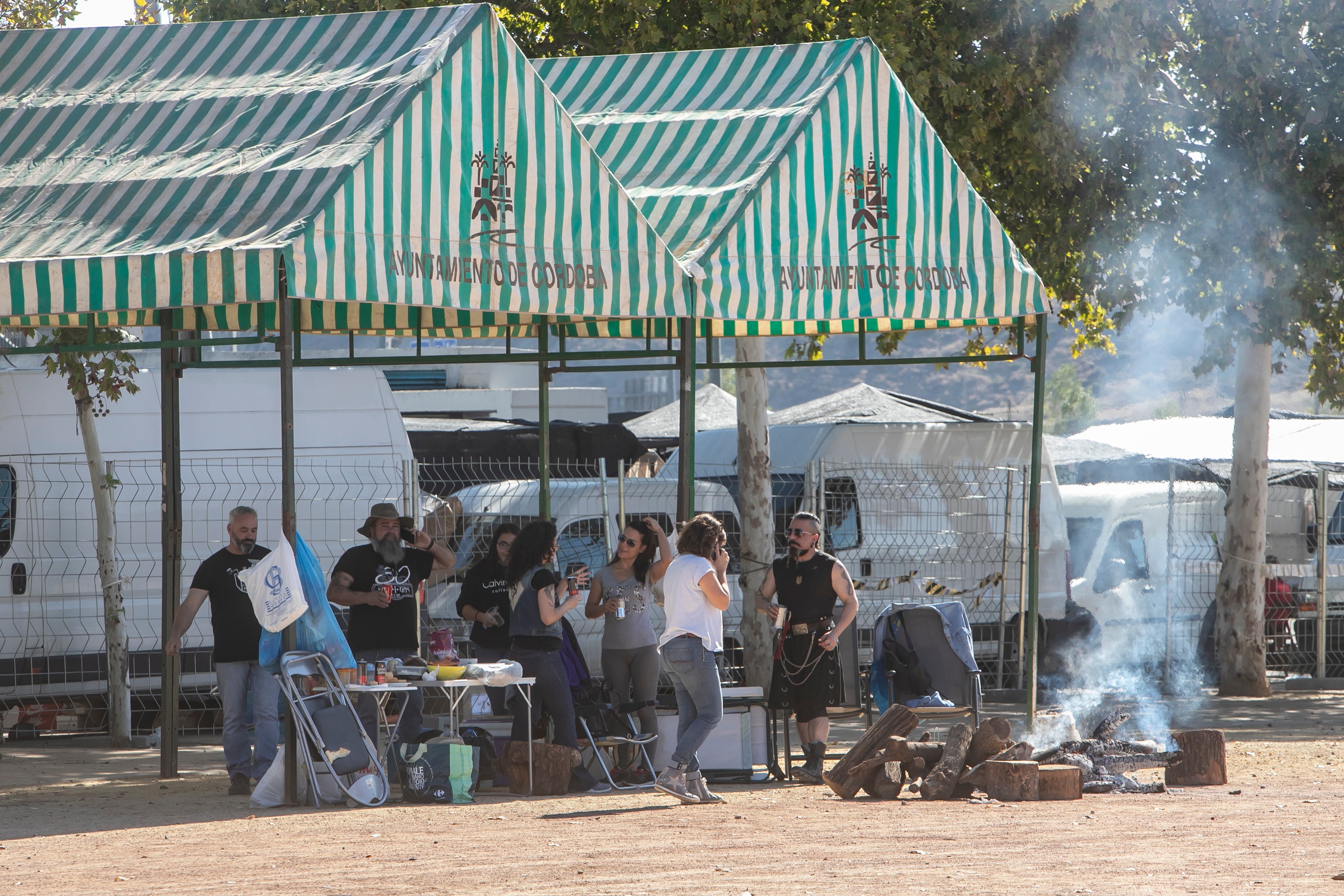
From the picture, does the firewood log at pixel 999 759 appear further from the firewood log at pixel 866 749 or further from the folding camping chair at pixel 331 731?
the folding camping chair at pixel 331 731

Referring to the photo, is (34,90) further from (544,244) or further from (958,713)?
(958,713)

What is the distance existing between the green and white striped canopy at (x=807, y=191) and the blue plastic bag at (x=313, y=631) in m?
2.69

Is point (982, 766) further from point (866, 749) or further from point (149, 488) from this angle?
point (149, 488)

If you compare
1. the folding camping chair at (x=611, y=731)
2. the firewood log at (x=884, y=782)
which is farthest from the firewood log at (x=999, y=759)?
the folding camping chair at (x=611, y=731)

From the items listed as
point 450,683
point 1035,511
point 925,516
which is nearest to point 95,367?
point 450,683

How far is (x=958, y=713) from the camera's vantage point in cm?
1048

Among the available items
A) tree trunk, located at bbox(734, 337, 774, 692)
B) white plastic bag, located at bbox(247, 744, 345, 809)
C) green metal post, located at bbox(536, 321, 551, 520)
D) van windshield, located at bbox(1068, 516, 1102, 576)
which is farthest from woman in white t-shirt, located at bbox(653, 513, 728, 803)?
van windshield, located at bbox(1068, 516, 1102, 576)

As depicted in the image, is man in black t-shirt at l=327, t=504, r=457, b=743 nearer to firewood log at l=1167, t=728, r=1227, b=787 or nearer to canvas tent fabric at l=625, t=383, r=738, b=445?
firewood log at l=1167, t=728, r=1227, b=787

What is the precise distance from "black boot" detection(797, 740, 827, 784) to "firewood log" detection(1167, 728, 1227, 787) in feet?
6.92

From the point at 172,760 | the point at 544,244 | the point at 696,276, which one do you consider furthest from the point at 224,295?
the point at 172,760

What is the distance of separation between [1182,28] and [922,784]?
938 cm

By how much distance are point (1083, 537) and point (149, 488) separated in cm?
895

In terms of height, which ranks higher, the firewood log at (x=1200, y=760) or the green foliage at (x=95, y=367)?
the green foliage at (x=95, y=367)

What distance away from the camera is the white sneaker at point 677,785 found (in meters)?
8.84
